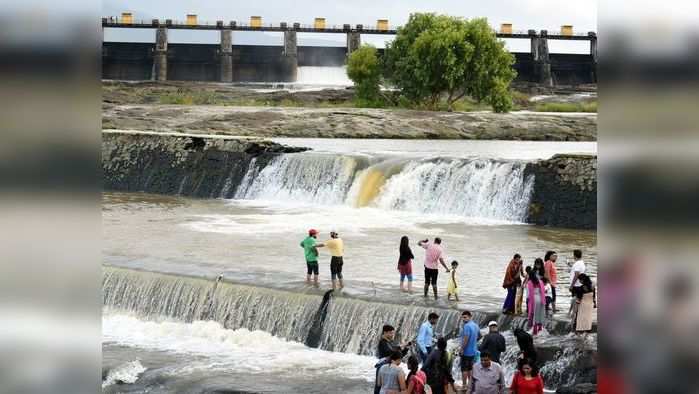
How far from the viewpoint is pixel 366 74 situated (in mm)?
64750

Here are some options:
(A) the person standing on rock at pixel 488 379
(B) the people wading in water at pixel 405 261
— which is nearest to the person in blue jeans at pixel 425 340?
(A) the person standing on rock at pixel 488 379

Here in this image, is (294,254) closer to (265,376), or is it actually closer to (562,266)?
(562,266)

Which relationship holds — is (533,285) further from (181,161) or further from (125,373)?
(181,161)

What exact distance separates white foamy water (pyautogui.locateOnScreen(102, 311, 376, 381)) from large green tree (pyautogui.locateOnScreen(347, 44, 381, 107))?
46.5 m

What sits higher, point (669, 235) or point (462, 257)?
point (669, 235)


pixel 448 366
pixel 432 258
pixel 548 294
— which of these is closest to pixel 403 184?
pixel 432 258

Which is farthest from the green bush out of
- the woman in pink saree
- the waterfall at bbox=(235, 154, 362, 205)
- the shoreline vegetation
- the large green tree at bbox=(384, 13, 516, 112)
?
the woman in pink saree

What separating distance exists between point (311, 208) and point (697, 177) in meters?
29.4

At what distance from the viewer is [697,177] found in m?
1.38

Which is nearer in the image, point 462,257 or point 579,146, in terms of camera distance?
point 462,257

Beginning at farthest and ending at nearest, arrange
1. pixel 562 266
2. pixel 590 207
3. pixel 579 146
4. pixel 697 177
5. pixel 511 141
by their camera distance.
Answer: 1. pixel 511 141
2. pixel 579 146
3. pixel 590 207
4. pixel 562 266
5. pixel 697 177

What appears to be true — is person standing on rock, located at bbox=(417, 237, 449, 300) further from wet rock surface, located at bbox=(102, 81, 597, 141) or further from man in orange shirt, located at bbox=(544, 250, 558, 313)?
wet rock surface, located at bbox=(102, 81, 597, 141)

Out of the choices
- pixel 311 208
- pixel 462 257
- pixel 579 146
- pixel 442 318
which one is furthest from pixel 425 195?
pixel 579 146

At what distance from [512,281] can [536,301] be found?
48cm
